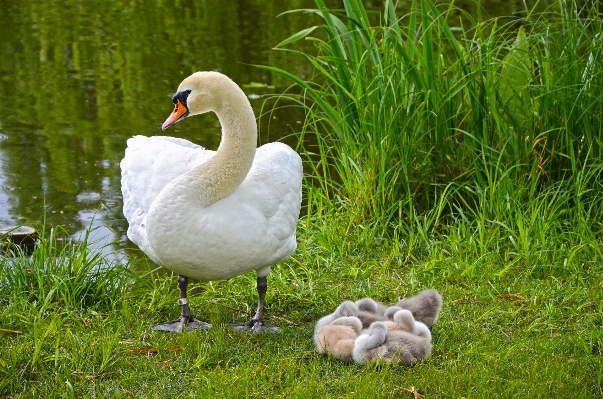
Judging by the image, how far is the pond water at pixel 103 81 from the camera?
23.6ft

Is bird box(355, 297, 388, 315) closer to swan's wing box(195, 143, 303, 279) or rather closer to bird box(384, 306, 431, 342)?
bird box(384, 306, 431, 342)

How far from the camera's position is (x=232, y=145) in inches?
174

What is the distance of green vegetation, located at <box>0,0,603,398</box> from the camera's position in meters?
3.92

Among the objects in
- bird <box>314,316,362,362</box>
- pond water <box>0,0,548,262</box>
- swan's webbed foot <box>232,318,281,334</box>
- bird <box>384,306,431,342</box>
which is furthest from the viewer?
pond water <box>0,0,548,262</box>

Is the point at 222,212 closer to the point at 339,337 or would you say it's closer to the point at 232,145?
the point at 232,145

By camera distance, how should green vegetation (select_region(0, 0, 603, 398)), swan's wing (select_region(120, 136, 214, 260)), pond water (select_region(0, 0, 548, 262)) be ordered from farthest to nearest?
pond water (select_region(0, 0, 548, 262)), swan's wing (select_region(120, 136, 214, 260)), green vegetation (select_region(0, 0, 603, 398))

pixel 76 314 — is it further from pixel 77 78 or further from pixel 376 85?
pixel 77 78

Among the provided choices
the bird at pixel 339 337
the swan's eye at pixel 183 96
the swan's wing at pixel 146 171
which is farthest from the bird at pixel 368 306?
the swan's eye at pixel 183 96

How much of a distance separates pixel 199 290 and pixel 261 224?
5.51 ft

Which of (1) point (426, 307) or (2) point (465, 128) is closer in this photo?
(1) point (426, 307)

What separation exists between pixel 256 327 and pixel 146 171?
96 centimetres

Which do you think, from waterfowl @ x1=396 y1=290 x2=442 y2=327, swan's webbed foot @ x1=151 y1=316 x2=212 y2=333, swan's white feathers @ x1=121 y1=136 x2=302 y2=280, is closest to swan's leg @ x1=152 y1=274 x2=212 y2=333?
swan's webbed foot @ x1=151 y1=316 x2=212 y2=333

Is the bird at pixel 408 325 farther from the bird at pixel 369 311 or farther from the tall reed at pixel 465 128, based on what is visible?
the tall reed at pixel 465 128

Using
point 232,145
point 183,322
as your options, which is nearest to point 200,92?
point 232,145
